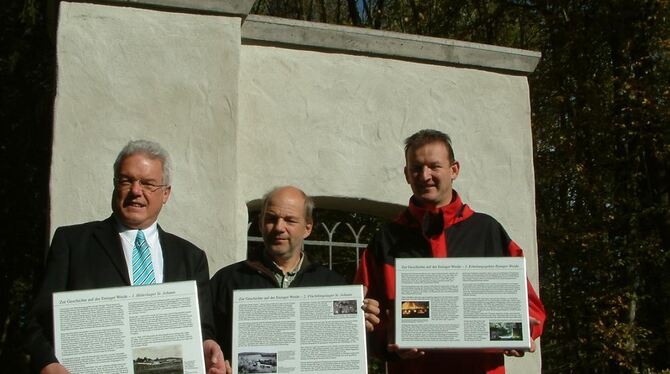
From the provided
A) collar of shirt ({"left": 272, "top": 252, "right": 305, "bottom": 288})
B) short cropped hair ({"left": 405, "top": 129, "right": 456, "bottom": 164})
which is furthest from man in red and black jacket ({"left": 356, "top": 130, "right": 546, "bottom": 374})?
collar of shirt ({"left": 272, "top": 252, "right": 305, "bottom": 288})

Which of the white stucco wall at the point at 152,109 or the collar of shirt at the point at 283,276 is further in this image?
the white stucco wall at the point at 152,109

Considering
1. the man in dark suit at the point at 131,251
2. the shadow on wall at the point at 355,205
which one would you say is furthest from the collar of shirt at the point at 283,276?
the shadow on wall at the point at 355,205

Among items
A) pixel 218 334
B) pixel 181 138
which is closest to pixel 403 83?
pixel 181 138

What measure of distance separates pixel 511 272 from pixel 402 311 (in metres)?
0.52

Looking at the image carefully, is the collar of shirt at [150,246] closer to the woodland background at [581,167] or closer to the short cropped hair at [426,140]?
the short cropped hair at [426,140]

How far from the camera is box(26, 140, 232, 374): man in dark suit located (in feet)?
10.9

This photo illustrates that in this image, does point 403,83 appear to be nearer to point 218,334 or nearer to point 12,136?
point 218,334

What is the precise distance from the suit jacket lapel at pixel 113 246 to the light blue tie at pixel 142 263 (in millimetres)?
42

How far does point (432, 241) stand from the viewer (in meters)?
4.04

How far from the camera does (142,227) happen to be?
3453mm

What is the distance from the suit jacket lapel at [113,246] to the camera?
337 cm

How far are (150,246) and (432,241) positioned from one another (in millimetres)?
1351

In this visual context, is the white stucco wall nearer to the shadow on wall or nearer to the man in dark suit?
the shadow on wall

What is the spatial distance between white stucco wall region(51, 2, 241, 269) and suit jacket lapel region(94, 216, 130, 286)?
1812 mm
